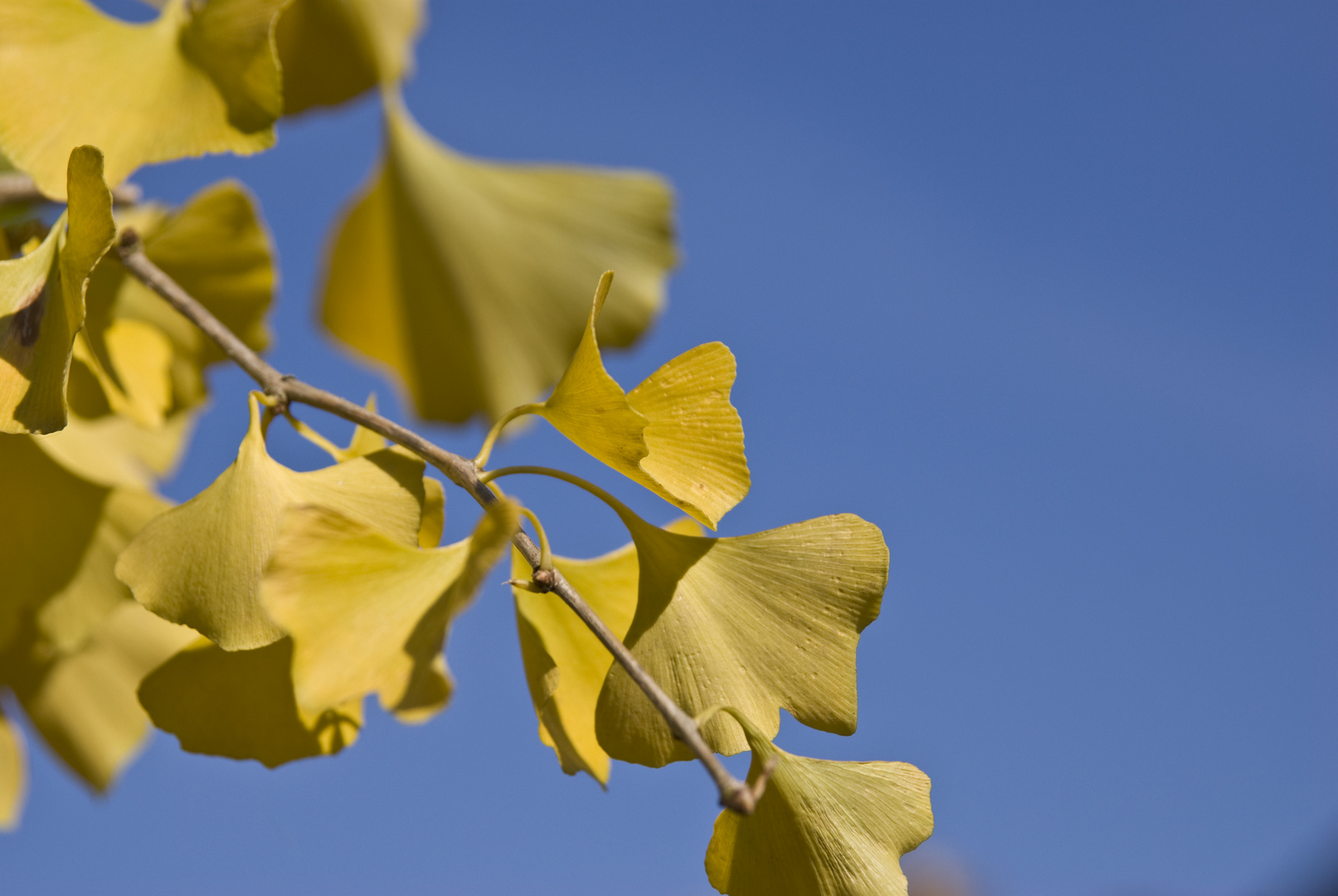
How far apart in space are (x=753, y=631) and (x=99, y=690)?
0.36 metres

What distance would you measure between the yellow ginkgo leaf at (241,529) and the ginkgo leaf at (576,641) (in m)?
0.05

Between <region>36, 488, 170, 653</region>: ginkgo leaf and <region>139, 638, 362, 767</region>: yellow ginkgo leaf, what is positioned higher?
<region>139, 638, 362, 767</region>: yellow ginkgo leaf

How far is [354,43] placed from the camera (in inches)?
21.8

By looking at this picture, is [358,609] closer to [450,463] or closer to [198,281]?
[450,463]

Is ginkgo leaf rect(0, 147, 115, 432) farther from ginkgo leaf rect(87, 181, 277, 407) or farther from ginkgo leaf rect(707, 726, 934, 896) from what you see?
ginkgo leaf rect(707, 726, 934, 896)

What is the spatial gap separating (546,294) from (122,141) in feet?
0.98

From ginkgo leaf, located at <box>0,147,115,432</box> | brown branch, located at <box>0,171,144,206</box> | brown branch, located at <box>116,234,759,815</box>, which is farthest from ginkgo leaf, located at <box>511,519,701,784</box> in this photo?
brown branch, located at <box>0,171,144,206</box>

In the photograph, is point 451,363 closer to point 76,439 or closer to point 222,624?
point 76,439

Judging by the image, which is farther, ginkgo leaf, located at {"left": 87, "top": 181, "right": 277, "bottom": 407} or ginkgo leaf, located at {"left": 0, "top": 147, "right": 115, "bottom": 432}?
ginkgo leaf, located at {"left": 87, "top": 181, "right": 277, "bottom": 407}

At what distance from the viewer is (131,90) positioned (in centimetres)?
35

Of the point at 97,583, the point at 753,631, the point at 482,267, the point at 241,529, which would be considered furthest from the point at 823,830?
A: the point at 482,267

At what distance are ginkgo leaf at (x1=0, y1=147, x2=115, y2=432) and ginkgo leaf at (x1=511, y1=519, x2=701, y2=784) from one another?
14 centimetres

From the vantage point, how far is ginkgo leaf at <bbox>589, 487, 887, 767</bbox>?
0.29 m

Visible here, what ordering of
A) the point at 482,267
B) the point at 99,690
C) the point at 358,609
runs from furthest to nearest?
the point at 482,267, the point at 99,690, the point at 358,609
